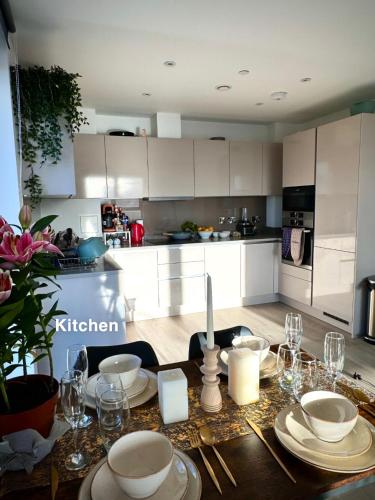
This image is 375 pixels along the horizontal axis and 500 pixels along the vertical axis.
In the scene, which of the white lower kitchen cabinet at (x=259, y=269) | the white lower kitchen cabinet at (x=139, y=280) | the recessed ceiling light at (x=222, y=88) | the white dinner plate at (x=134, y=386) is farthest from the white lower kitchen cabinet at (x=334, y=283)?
the white dinner plate at (x=134, y=386)

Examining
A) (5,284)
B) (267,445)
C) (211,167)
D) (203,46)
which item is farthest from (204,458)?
(211,167)

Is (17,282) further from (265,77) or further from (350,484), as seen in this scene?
(265,77)

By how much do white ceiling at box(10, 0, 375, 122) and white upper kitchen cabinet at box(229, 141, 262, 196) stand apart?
752 millimetres

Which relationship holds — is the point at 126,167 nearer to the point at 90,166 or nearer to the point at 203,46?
the point at 90,166

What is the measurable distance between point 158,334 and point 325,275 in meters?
1.90

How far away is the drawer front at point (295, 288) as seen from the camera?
3923mm

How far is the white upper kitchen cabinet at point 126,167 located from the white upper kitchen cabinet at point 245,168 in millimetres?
1160

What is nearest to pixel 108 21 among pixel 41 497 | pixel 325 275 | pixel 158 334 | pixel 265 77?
pixel 265 77

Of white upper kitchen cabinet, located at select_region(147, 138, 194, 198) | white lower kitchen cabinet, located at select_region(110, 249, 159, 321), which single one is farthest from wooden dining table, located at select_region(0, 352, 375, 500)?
white upper kitchen cabinet, located at select_region(147, 138, 194, 198)

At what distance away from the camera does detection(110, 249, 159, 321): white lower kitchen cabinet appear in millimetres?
3760

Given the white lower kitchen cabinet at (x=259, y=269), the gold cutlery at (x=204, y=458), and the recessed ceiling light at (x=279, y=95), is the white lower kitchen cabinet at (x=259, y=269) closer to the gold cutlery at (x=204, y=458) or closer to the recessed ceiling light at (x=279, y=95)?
the recessed ceiling light at (x=279, y=95)

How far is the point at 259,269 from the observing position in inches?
171

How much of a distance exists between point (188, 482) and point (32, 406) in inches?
17.4

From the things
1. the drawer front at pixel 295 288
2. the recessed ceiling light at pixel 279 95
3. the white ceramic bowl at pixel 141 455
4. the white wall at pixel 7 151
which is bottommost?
the drawer front at pixel 295 288
